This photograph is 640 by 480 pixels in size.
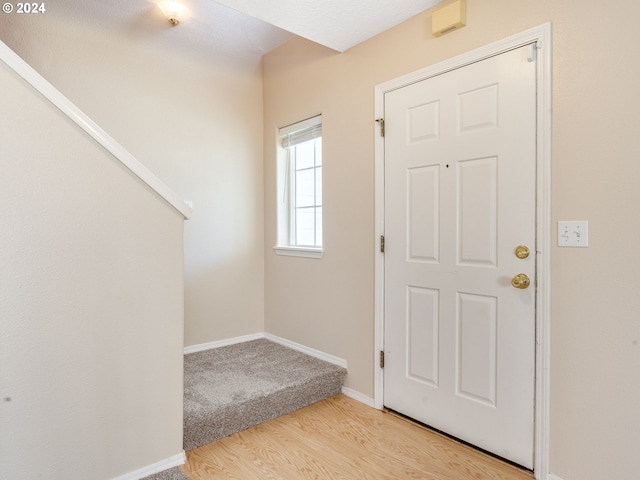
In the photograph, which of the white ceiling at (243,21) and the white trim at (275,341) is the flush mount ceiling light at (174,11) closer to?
the white ceiling at (243,21)

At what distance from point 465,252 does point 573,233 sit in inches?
19.1

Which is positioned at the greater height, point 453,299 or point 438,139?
point 438,139

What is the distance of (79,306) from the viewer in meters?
1.50

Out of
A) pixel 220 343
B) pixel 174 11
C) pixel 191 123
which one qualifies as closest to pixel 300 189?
pixel 191 123

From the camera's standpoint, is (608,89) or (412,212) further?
(412,212)

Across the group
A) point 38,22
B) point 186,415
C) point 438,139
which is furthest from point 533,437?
point 38,22

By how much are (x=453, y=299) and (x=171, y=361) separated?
4.70 feet

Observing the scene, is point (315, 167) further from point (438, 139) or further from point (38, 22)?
point (38, 22)

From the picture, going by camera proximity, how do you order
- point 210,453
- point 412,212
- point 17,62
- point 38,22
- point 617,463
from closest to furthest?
point 17,62 → point 617,463 → point 210,453 → point 412,212 → point 38,22

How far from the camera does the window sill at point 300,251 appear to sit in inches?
109

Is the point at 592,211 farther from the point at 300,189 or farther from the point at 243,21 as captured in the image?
the point at 243,21

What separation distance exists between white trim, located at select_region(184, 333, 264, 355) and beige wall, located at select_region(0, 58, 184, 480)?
1182mm

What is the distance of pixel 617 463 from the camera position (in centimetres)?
147

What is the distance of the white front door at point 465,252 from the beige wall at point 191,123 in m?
1.41
